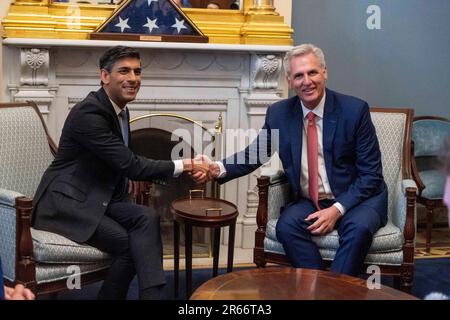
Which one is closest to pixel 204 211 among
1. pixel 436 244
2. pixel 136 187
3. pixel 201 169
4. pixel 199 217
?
pixel 199 217

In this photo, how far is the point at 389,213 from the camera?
10.2 feet

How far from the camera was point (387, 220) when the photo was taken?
2.94 m

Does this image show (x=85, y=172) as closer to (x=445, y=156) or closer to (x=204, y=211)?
(x=204, y=211)

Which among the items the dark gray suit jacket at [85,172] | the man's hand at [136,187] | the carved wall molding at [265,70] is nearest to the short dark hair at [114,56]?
the dark gray suit jacket at [85,172]

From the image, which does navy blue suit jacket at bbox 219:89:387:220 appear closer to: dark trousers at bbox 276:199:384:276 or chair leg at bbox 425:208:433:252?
dark trousers at bbox 276:199:384:276

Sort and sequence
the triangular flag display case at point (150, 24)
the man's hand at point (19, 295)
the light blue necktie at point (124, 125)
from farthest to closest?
1. the triangular flag display case at point (150, 24)
2. the light blue necktie at point (124, 125)
3. the man's hand at point (19, 295)

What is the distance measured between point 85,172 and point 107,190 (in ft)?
0.38

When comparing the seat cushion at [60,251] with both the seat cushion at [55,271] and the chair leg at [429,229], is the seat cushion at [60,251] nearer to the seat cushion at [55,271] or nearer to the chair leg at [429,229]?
the seat cushion at [55,271]

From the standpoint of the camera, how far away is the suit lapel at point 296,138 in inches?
115

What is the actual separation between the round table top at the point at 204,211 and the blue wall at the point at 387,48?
4.75ft

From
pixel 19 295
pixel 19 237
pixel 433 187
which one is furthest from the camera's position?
pixel 433 187

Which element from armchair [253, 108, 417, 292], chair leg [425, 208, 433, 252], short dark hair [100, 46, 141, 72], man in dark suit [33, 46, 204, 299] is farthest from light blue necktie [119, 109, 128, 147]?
chair leg [425, 208, 433, 252]

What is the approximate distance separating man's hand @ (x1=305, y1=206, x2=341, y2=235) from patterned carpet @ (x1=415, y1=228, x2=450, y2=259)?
1321mm
